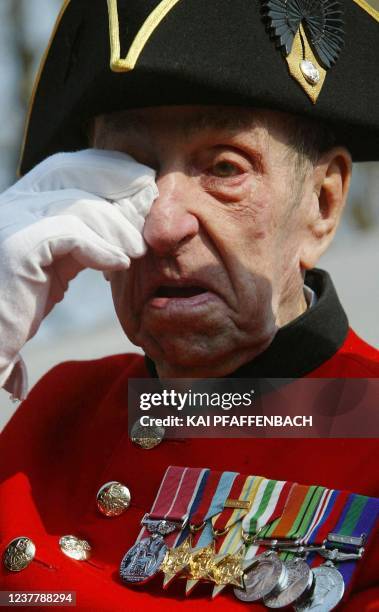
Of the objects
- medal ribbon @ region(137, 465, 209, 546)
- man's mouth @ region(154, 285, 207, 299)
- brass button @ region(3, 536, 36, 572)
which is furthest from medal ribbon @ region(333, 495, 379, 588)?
brass button @ region(3, 536, 36, 572)

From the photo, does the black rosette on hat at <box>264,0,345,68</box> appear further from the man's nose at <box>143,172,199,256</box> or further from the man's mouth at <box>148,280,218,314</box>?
the man's mouth at <box>148,280,218,314</box>

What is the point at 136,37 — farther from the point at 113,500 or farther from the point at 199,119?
the point at 113,500

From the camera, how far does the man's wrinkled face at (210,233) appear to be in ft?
9.28

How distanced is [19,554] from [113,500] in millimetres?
239

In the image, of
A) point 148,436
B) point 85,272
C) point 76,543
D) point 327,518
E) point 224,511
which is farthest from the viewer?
point 85,272

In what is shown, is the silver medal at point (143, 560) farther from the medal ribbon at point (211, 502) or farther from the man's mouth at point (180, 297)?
the man's mouth at point (180, 297)

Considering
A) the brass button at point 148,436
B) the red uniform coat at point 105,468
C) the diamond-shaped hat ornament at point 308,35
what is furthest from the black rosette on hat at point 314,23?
the brass button at point 148,436

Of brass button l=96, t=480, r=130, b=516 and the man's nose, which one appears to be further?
brass button l=96, t=480, r=130, b=516

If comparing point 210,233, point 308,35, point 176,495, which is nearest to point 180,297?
point 210,233

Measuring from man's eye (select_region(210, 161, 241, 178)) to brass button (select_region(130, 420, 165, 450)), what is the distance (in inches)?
23.6

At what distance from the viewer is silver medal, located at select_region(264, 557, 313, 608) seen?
102 inches

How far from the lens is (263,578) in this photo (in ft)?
8.67

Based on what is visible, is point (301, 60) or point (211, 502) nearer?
point (211, 502)

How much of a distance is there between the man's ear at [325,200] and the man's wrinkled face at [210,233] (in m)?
0.10
